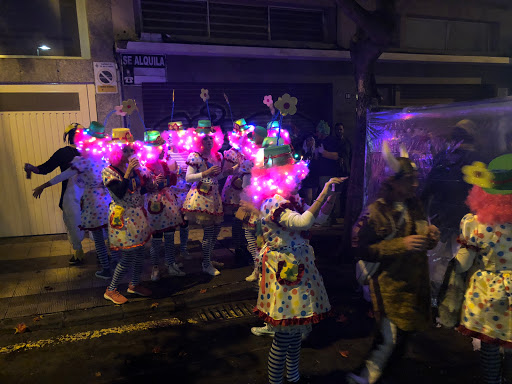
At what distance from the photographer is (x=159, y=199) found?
5980 millimetres

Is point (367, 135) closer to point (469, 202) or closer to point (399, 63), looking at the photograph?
point (469, 202)

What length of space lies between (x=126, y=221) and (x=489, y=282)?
4.03 metres

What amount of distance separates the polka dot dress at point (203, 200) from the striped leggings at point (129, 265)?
1056 mm

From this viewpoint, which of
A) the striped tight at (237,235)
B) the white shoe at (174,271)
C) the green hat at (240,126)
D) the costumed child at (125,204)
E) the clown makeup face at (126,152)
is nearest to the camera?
the costumed child at (125,204)

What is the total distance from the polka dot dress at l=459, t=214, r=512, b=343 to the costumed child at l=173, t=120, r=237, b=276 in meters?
3.72

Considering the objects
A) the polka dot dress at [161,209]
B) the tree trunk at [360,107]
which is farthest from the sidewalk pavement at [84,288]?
the tree trunk at [360,107]

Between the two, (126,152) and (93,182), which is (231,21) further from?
(126,152)

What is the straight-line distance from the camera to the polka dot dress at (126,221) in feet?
16.9

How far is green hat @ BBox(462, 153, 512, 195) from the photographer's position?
3102 mm

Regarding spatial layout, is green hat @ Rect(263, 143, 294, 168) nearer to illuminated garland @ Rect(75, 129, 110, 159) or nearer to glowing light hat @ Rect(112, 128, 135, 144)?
glowing light hat @ Rect(112, 128, 135, 144)

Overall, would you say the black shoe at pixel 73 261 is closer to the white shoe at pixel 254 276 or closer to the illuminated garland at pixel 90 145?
the illuminated garland at pixel 90 145

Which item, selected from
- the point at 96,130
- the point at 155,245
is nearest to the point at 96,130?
the point at 96,130

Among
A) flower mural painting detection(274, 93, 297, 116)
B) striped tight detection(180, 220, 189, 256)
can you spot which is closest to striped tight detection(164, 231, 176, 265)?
striped tight detection(180, 220, 189, 256)

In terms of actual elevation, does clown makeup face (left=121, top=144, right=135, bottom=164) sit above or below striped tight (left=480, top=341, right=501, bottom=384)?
above
